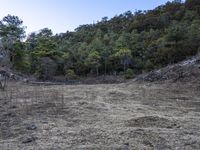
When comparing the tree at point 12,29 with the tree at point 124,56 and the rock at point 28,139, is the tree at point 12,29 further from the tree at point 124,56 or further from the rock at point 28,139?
the rock at point 28,139

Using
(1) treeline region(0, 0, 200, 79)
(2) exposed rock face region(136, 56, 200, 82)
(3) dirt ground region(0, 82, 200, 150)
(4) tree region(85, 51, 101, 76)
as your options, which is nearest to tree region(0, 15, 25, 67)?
(1) treeline region(0, 0, 200, 79)

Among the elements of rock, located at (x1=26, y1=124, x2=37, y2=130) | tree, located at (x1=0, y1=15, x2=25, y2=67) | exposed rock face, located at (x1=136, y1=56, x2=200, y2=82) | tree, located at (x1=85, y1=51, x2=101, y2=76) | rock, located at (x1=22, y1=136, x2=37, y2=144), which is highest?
tree, located at (x1=0, y1=15, x2=25, y2=67)

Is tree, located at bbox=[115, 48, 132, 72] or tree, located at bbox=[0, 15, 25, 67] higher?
tree, located at bbox=[0, 15, 25, 67]

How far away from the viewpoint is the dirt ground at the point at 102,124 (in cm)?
681

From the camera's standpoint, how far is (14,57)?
33.3 m

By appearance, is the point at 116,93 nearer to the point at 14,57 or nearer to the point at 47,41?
the point at 14,57

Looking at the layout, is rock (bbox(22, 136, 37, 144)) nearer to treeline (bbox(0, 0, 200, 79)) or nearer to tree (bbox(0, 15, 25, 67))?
treeline (bbox(0, 0, 200, 79))

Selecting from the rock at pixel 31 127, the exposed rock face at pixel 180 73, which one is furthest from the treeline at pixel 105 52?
the rock at pixel 31 127

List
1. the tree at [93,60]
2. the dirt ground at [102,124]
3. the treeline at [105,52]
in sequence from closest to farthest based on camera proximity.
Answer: the dirt ground at [102,124] < the treeline at [105,52] < the tree at [93,60]

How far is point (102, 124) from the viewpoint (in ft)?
28.1

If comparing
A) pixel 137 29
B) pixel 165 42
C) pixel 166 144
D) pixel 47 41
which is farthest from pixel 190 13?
pixel 166 144

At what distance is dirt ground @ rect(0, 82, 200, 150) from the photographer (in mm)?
6812

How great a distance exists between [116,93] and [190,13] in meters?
32.9

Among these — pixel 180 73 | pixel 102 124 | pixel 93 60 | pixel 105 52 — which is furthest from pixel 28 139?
pixel 105 52
